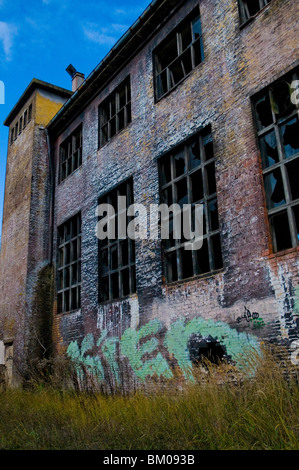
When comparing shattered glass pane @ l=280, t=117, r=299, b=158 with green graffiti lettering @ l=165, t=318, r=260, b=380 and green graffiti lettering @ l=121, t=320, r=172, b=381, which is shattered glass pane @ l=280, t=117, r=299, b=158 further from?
green graffiti lettering @ l=121, t=320, r=172, b=381

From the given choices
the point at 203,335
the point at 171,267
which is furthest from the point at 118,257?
the point at 203,335

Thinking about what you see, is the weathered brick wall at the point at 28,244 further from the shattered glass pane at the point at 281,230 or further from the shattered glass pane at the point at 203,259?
the shattered glass pane at the point at 281,230

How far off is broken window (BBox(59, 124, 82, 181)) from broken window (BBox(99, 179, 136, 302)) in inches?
112

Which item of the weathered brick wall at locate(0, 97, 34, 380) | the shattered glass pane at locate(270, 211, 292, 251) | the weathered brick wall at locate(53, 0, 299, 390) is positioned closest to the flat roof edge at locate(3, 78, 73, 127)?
the weathered brick wall at locate(0, 97, 34, 380)

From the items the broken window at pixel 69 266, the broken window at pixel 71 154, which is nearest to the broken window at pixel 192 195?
the broken window at pixel 69 266

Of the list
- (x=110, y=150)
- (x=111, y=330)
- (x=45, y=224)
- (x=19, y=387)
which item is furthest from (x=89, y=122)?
(x=19, y=387)

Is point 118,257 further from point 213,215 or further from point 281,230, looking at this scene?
point 281,230

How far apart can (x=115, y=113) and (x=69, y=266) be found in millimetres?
4601

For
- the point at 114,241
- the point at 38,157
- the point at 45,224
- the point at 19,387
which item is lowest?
the point at 19,387

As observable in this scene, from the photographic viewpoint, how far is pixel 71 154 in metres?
12.7

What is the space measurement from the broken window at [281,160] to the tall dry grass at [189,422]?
197 cm
